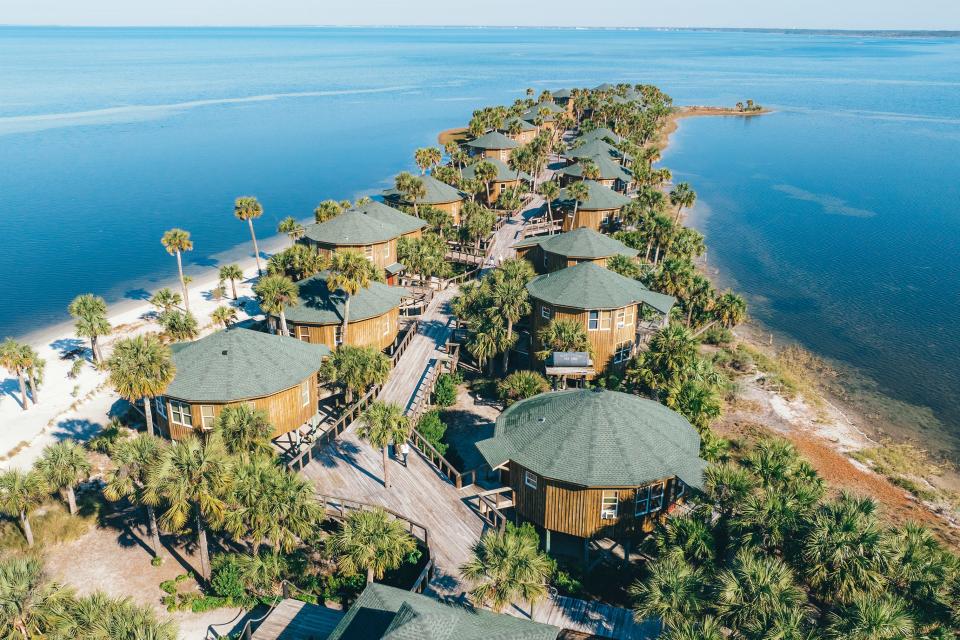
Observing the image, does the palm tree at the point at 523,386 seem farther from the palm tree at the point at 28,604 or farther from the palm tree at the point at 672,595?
the palm tree at the point at 28,604

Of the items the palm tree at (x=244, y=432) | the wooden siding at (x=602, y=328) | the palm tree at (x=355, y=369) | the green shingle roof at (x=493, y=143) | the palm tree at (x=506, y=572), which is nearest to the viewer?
the palm tree at (x=506, y=572)

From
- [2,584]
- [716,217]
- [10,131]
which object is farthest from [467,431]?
[10,131]

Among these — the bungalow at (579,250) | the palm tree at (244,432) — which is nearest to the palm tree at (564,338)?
the bungalow at (579,250)

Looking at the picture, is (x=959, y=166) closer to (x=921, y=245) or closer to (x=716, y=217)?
(x=921, y=245)

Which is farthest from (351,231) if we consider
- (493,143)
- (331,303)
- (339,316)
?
(493,143)

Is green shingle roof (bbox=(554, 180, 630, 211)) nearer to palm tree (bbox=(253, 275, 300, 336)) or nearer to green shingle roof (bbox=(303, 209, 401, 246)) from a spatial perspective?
green shingle roof (bbox=(303, 209, 401, 246))

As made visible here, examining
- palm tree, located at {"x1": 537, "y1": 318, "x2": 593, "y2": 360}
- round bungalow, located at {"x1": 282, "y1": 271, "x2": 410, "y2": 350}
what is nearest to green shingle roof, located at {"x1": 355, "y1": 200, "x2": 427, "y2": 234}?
→ round bungalow, located at {"x1": 282, "y1": 271, "x2": 410, "y2": 350}

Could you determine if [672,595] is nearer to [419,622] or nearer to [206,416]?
[419,622]
